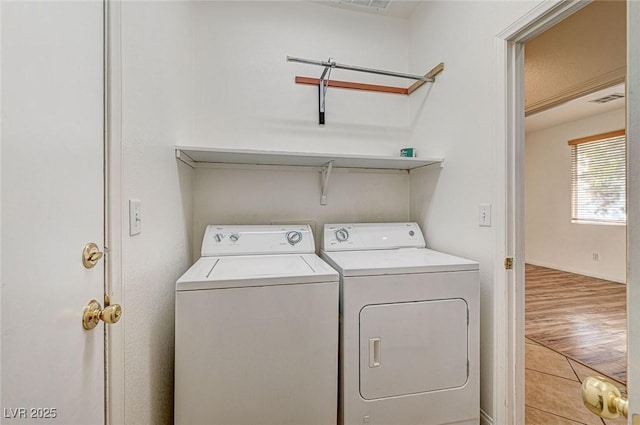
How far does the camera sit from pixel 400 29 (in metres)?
2.32

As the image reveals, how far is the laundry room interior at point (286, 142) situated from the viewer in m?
0.95

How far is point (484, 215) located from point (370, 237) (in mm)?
723

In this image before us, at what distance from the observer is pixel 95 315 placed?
72cm

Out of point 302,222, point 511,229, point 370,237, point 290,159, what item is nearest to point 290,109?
point 290,159

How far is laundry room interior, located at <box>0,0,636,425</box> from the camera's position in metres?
0.95

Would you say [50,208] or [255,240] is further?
[255,240]

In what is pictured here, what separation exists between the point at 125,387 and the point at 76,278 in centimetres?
48

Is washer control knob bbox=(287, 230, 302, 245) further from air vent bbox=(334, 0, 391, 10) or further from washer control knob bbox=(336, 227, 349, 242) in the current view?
air vent bbox=(334, 0, 391, 10)

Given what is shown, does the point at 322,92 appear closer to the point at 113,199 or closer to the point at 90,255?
the point at 113,199

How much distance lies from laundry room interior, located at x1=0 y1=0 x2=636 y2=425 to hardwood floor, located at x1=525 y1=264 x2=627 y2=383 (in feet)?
4.32

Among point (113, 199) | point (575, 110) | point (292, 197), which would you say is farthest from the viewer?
point (575, 110)

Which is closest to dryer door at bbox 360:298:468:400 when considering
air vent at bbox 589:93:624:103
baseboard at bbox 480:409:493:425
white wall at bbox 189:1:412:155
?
baseboard at bbox 480:409:493:425

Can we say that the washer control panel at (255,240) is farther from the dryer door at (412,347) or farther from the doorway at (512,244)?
the doorway at (512,244)

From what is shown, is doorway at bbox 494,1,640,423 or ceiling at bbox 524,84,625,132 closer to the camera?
doorway at bbox 494,1,640,423
